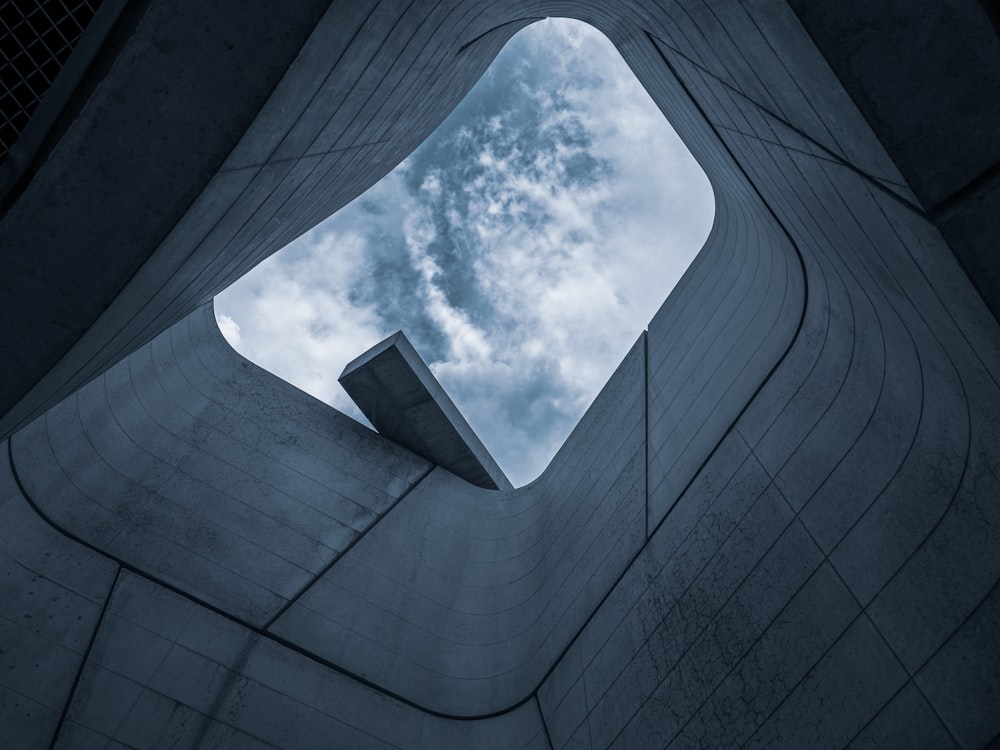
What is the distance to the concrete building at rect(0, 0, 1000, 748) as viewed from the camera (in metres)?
2.84

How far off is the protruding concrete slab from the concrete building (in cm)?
190

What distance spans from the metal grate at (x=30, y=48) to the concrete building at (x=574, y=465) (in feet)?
0.26

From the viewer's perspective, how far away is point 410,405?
12594 mm

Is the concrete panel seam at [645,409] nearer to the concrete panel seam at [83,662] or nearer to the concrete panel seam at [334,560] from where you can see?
the concrete panel seam at [334,560]

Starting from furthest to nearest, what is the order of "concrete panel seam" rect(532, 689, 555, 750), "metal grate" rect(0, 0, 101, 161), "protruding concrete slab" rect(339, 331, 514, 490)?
"protruding concrete slab" rect(339, 331, 514, 490), "concrete panel seam" rect(532, 689, 555, 750), "metal grate" rect(0, 0, 101, 161)

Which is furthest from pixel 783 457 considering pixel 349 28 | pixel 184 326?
pixel 184 326

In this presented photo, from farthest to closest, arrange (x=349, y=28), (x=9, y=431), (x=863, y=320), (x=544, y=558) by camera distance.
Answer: (x=544, y=558)
(x=863, y=320)
(x=9, y=431)
(x=349, y=28)

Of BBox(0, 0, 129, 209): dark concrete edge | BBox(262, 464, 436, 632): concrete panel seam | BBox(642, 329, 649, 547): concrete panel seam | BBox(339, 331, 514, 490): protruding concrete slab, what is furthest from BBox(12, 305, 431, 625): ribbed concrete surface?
BBox(0, 0, 129, 209): dark concrete edge

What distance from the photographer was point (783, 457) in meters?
5.20

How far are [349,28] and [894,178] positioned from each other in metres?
3.23

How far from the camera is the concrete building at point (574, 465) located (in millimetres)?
2836

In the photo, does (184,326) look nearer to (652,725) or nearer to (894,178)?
(652,725)

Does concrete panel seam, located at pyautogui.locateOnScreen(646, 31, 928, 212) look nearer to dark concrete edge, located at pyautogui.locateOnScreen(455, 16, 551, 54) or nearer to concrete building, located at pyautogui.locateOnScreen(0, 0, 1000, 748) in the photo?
concrete building, located at pyautogui.locateOnScreen(0, 0, 1000, 748)

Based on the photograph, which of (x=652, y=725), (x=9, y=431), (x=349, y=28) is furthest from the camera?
(x=652, y=725)
